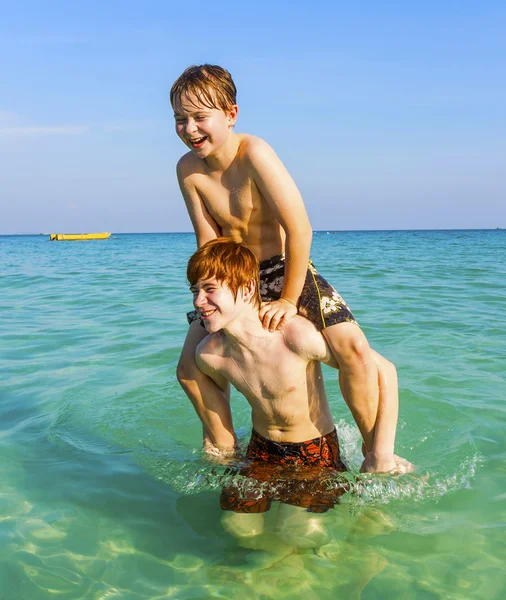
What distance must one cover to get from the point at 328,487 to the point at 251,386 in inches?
26.5

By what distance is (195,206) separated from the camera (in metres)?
3.44

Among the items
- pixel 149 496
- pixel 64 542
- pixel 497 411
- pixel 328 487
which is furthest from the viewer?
pixel 497 411

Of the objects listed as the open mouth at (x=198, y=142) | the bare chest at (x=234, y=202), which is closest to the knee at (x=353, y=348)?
the bare chest at (x=234, y=202)

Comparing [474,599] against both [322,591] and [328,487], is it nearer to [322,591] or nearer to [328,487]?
[322,591]

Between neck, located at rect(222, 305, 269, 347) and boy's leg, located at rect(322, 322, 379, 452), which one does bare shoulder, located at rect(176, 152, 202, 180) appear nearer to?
neck, located at rect(222, 305, 269, 347)

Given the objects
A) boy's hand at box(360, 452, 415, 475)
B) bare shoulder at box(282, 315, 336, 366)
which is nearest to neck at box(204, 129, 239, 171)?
bare shoulder at box(282, 315, 336, 366)

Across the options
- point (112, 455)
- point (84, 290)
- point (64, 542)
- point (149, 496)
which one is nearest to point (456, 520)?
point (149, 496)

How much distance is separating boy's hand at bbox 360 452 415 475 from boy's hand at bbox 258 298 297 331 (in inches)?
34.7

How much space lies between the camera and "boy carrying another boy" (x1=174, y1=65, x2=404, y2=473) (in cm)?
306

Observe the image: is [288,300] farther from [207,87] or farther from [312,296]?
[207,87]

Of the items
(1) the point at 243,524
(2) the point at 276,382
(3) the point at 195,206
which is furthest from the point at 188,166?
(1) the point at 243,524

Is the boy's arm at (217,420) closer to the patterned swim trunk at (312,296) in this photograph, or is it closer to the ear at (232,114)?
the patterned swim trunk at (312,296)

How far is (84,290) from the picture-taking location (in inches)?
519

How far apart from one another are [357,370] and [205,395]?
97 centimetres
